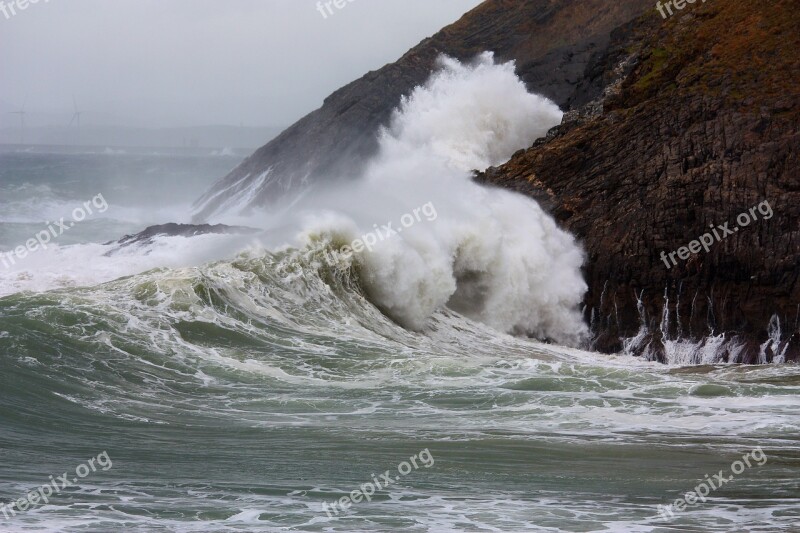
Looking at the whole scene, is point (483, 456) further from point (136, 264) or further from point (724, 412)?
point (136, 264)

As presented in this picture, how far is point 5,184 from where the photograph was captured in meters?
65.4

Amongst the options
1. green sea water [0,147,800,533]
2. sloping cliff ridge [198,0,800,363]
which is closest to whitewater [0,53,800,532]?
green sea water [0,147,800,533]

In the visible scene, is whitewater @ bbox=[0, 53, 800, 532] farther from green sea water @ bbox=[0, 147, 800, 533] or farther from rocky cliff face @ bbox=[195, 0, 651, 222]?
rocky cliff face @ bbox=[195, 0, 651, 222]

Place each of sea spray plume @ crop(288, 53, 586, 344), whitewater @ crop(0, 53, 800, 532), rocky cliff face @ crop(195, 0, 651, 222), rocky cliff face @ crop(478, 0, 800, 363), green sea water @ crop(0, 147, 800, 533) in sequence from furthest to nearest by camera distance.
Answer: rocky cliff face @ crop(195, 0, 651, 222)
sea spray plume @ crop(288, 53, 586, 344)
rocky cliff face @ crop(478, 0, 800, 363)
whitewater @ crop(0, 53, 800, 532)
green sea water @ crop(0, 147, 800, 533)

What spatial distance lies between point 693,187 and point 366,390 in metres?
10.1

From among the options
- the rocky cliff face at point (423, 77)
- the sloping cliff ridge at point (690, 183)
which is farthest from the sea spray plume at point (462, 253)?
the rocky cliff face at point (423, 77)

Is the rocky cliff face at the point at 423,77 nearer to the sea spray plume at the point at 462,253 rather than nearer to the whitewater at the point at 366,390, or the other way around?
the sea spray plume at the point at 462,253

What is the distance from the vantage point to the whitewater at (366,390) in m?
9.92

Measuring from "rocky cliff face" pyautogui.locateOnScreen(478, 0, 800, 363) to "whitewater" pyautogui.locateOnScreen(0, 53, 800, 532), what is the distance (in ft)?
3.04

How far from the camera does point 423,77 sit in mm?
38375

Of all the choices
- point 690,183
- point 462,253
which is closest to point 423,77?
point 462,253

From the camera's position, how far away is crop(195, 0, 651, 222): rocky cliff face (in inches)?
1406

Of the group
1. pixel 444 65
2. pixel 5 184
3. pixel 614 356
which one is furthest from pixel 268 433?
pixel 5 184

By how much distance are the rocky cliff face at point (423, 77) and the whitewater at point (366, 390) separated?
9.15 meters
